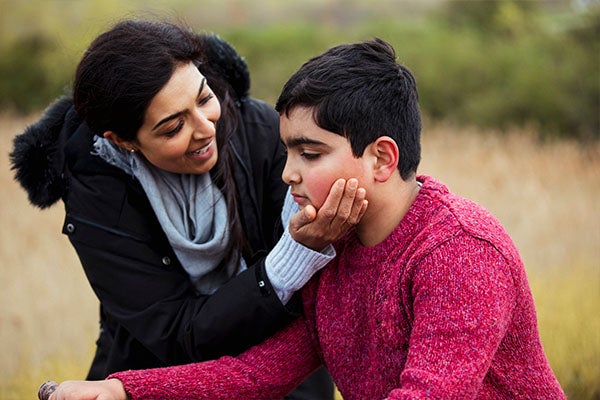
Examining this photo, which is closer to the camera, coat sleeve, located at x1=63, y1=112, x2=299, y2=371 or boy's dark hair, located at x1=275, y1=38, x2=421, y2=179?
boy's dark hair, located at x1=275, y1=38, x2=421, y2=179

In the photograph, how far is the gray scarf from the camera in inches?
102

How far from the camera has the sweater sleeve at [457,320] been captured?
72.7 inches

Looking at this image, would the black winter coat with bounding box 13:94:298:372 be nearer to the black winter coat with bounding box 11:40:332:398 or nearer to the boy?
the black winter coat with bounding box 11:40:332:398

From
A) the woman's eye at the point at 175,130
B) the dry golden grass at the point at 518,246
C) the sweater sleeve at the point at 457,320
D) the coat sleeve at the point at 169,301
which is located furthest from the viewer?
the dry golden grass at the point at 518,246

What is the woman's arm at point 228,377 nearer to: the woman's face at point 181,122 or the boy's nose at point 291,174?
the boy's nose at point 291,174

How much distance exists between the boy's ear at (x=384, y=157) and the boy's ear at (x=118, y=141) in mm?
877

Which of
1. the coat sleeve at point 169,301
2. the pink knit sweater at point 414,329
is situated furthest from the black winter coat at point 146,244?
the pink knit sweater at point 414,329

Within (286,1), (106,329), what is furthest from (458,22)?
(106,329)

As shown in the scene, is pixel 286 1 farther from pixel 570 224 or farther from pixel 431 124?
pixel 570 224

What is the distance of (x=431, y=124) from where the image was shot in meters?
9.66

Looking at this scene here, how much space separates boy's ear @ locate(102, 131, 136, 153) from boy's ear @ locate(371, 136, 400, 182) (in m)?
0.88

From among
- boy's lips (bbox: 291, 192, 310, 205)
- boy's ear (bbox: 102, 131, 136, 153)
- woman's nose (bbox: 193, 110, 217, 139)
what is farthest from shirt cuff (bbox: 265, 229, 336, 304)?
boy's ear (bbox: 102, 131, 136, 153)

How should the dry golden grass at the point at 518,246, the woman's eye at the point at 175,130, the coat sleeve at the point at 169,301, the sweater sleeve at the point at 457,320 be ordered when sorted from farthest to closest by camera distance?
the dry golden grass at the point at 518,246 < the woman's eye at the point at 175,130 < the coat sleeve at the point at 169,301 < the sweater sleeve at the point at 457,320

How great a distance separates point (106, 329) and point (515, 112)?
7.72m
